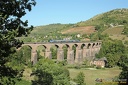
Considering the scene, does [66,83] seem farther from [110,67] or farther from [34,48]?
[110,67]

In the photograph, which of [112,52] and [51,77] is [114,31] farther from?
[51,77]

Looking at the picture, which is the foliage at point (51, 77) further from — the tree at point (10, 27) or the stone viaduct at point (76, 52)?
the stone viaduct at point (76, 52)

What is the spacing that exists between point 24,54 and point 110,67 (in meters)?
25.4

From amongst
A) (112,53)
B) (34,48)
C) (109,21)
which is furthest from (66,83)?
(109,21)

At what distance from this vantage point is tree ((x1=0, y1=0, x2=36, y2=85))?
40.3ft

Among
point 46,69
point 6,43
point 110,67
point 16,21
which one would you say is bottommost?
point 110,67

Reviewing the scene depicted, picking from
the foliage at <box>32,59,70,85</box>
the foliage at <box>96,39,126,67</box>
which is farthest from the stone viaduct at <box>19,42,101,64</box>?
the foliage at <box>32,59,70,85</box>

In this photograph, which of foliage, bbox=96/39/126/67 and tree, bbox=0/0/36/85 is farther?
foliage, bbox=96/39/126/67

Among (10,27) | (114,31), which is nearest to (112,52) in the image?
(114,31)

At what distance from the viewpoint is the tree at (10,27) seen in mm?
12273

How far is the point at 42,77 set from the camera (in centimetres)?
3819

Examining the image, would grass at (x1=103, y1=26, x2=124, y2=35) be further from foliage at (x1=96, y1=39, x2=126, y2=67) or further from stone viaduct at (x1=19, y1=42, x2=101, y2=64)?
foliage at (x1=96, y1=39, x2=126, y2=67)

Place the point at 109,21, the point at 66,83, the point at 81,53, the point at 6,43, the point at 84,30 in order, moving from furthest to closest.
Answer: the point at 109,21, the point at 84,30, the point at 81,53, the point at 66,83, the point at 6,43

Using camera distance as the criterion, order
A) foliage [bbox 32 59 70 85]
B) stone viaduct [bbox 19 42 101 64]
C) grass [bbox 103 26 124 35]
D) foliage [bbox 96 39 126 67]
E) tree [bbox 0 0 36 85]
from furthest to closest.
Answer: grass [bbox 103 26 124 35] → foliage [bbox 96 39 126 67] → stone viaduct [bbox 19 42 101 64] → foliage [bbox 32 59 70 85] → tree [bbox 0 0 36 85]
